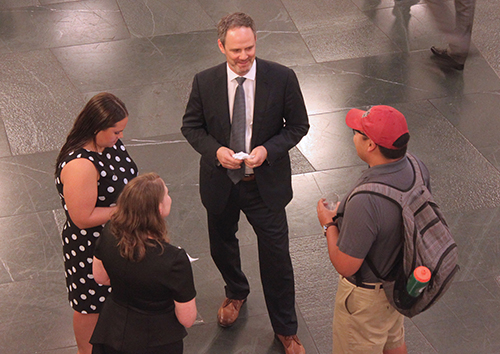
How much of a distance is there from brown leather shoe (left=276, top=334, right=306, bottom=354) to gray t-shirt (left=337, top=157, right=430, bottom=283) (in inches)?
45.7

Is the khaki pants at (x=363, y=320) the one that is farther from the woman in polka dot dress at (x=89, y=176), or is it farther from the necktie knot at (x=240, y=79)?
the woman in polka dot dress at (x=89, y=176)

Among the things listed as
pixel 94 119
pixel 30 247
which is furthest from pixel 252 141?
pixel 30 247

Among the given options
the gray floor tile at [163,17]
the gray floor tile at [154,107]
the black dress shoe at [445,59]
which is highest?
the gray floor tile at [163,17]

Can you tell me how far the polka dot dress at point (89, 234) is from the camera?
2914 millimetres

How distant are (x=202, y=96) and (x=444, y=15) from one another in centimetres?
504

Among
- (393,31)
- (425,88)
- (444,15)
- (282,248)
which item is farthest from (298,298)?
(444,15)

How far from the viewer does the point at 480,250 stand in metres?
4.24

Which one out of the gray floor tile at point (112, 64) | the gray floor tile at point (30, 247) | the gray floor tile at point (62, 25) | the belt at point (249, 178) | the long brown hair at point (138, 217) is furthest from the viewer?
the gray floor tile at point (62, 25)

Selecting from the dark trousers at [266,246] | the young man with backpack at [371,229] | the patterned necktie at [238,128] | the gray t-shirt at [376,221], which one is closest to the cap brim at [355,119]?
the young man with backpack at [371,229]

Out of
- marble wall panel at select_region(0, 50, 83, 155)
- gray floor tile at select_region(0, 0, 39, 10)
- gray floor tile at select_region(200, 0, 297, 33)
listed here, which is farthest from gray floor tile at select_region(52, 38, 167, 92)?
gray floor tile at select_region(0, 0, 39, 10)

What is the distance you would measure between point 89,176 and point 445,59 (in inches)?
188

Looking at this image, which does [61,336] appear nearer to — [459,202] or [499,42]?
[459,202]

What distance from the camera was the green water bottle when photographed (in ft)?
8.09

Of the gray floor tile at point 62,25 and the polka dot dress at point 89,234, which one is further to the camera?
the gray floor tile at point 62,25
